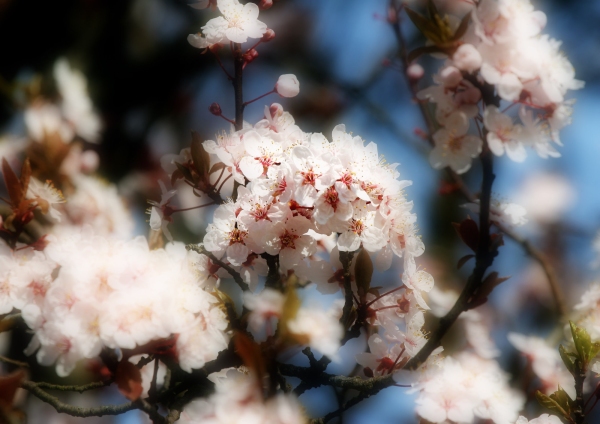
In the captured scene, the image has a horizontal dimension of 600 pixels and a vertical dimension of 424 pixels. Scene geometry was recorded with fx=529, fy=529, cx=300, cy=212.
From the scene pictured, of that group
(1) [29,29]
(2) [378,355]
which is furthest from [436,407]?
(1) [29,29]

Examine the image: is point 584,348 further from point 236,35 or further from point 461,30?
point 236,35

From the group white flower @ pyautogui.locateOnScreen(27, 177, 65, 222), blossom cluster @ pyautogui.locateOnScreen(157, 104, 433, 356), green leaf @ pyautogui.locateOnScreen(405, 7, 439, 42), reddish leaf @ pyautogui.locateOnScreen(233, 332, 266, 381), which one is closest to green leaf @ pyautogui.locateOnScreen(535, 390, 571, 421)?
blossom cluster @ pyautogui.locateOnScreen(157, 104, 433, 356)

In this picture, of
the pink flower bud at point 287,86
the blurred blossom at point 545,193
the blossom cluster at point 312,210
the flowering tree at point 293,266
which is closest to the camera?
the flowering tree at point 293,266

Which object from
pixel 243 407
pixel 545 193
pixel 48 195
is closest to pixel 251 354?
pixel 243 407

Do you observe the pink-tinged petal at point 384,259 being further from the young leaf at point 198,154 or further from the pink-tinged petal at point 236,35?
the pink-tinged petal at point 236,35

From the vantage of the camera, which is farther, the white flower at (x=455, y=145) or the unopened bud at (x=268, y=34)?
the unopened bud at (x=268, y=34)

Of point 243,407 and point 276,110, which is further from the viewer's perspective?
point 276,110

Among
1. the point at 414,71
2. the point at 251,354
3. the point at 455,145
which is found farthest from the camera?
the point at 414,71

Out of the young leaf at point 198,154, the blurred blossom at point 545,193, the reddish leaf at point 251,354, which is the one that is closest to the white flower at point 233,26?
the young leaf at point 198,154
